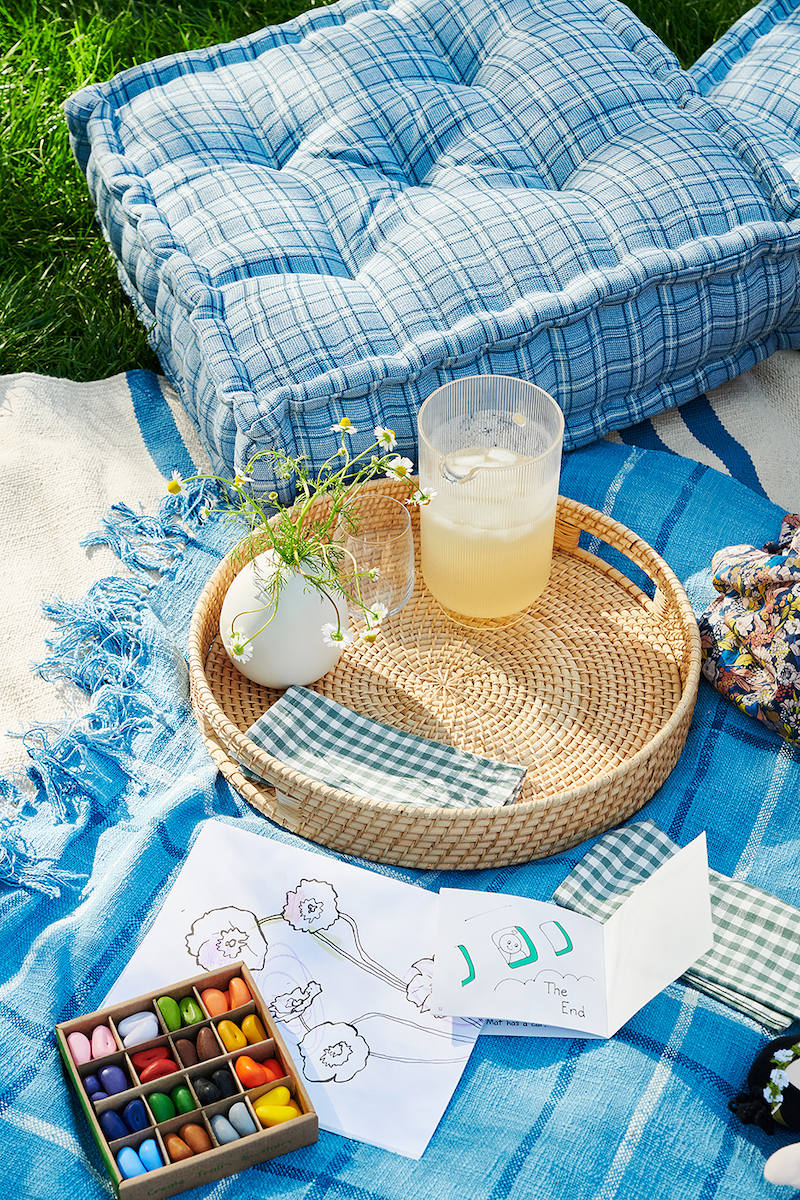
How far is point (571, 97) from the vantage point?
1571 mm

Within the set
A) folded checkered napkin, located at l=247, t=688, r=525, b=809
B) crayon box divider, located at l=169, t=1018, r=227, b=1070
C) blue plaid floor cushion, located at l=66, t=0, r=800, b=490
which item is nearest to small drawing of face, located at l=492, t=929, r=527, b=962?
folded checkered napkin, located at l=247, t=688, r=525, b=809

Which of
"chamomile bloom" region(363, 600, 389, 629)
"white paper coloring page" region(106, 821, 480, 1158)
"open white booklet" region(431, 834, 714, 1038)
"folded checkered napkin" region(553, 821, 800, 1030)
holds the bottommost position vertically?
"folded checkered napkin" region(553, 821, 800, 1030)

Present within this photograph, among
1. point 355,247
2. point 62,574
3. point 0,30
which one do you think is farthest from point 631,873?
point 0,30

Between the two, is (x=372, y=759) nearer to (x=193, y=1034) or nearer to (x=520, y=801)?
(x=520, y=801)

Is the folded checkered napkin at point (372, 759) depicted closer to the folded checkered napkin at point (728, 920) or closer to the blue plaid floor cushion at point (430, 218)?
the folded checkered napkin at point (728, 920)

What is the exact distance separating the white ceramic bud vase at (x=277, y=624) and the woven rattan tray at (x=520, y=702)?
0.17 feet

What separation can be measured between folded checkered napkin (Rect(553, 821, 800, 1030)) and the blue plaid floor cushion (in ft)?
1.93

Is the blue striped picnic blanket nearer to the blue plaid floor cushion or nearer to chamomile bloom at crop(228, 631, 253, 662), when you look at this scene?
chamomile bloom at crop(228, 631, 253, 662)

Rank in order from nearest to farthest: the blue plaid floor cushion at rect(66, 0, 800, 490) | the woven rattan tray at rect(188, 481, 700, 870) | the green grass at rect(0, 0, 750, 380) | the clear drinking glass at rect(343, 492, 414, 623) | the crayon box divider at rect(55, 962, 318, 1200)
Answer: the crayon box divider at rect(55, 962, 318, 1200), the woven rattan tray at rect(188, 481, 700, 870), the clear drinking glass at rect(343, 492, 414, 623), the blue plaid floor cushion at rect(66, 0, 800, 490), the green grass at rect(0, 0, 750, 380)

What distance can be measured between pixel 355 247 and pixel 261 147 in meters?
0.29

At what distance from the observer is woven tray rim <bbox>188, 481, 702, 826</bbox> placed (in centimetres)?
98

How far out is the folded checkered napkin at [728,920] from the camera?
0.92m

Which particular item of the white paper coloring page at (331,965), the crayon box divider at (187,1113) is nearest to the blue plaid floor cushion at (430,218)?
the white paper coloring page at (331,965)

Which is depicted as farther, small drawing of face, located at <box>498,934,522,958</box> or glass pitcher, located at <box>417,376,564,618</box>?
glass pitcher, located at <box>417,376,564,618</box>
